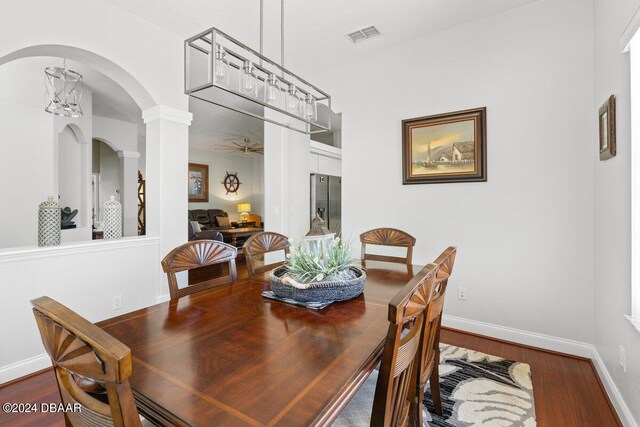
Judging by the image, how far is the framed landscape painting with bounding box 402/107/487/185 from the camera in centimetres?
282

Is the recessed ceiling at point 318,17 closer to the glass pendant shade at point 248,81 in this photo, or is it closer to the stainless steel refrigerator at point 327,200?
the glass pendant shade at point 248,81

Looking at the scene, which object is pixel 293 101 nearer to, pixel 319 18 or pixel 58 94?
pixel 319 18

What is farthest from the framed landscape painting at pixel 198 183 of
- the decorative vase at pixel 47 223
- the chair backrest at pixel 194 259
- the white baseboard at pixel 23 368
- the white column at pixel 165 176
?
the chair backrest at pixel 194 259

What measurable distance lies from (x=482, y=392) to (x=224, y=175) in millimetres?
8802

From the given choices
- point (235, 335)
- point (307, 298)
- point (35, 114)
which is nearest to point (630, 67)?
point (307, 298)

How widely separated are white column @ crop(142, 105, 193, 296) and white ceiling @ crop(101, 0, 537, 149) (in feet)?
2.70

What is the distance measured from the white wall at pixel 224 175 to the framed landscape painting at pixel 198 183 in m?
0.13

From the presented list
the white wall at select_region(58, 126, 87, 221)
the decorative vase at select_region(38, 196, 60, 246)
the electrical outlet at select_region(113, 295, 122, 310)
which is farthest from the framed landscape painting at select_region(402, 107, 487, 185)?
the white wall at select_region(58, 126, 87, 221)

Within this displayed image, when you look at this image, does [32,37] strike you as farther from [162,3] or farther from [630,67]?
[630,67]

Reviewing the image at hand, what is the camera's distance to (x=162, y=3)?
8.49 ft

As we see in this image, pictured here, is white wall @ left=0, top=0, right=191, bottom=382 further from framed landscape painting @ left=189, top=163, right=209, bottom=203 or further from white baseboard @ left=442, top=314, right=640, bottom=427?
framed landscape painting @ left=189, top=163, right=209, bottom=203

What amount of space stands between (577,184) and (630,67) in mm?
1058

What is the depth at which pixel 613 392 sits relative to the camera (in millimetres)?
1830

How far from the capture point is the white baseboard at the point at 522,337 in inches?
95.7
